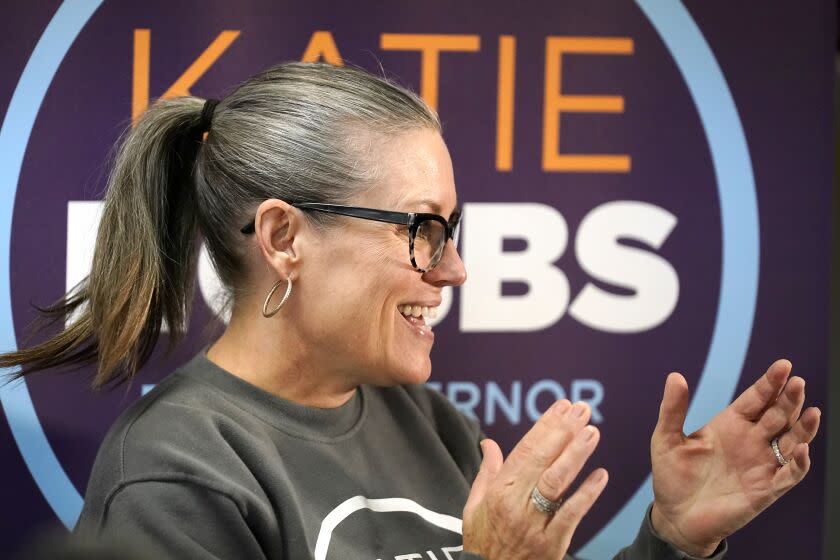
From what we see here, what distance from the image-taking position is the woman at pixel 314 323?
1.65 metres

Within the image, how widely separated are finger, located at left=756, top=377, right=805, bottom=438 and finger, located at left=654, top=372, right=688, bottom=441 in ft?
0.38

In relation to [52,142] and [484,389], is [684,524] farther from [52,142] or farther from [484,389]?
[52,142]

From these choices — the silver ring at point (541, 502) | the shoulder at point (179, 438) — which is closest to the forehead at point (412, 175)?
the shoulder at point (179, 438)

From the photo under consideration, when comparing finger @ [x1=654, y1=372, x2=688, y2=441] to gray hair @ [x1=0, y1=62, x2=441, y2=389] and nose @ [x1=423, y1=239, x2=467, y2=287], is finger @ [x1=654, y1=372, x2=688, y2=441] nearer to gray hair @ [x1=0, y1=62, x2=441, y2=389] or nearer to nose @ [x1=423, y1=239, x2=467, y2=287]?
nose @ [x1=423, y1=239, x2=467, y2=287]

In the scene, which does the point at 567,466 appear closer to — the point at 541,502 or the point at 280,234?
the point at 541,502

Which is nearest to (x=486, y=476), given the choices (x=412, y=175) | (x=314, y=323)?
(x=314, y=323)

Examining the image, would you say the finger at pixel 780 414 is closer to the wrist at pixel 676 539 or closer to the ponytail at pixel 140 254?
the wrist at pixel 676 539

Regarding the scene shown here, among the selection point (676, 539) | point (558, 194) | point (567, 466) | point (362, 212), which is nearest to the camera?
point (567, 466)

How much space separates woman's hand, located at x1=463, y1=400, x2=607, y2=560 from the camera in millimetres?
1446

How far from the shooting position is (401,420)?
1909 millimetres

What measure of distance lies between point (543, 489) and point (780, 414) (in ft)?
1.53

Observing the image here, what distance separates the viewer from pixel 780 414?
5.66 ft

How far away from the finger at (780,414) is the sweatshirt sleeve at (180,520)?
758 mm

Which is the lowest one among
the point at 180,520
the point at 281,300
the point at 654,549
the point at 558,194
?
the point at 654,549
